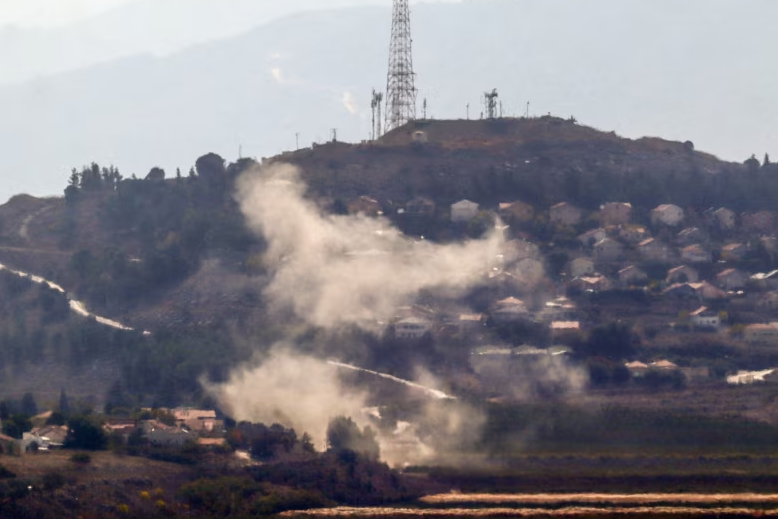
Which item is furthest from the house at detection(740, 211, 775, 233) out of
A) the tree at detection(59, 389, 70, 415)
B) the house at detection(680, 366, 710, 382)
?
the tree at detection(59, 389, 70, 415)

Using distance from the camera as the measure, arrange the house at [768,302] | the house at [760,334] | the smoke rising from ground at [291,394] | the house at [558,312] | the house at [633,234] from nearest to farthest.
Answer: the smoke rising from ground at [291,394] < the house at [760,334] < the house at [558,312] < the house at [768,302] < the house at [633,234]

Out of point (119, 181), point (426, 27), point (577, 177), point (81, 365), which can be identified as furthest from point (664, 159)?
point (426, 27)

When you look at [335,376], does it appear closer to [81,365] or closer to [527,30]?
[81,365]

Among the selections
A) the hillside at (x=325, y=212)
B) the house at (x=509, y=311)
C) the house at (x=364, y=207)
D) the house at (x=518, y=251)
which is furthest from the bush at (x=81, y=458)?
the house at (x=364, y=207)

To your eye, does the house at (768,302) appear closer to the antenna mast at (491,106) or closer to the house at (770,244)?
the house at (770,244)

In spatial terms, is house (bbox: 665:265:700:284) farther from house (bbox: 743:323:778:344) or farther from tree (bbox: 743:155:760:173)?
tree (bbox: 743:155:760:173)

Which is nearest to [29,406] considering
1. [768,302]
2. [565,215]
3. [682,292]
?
[682,292]
